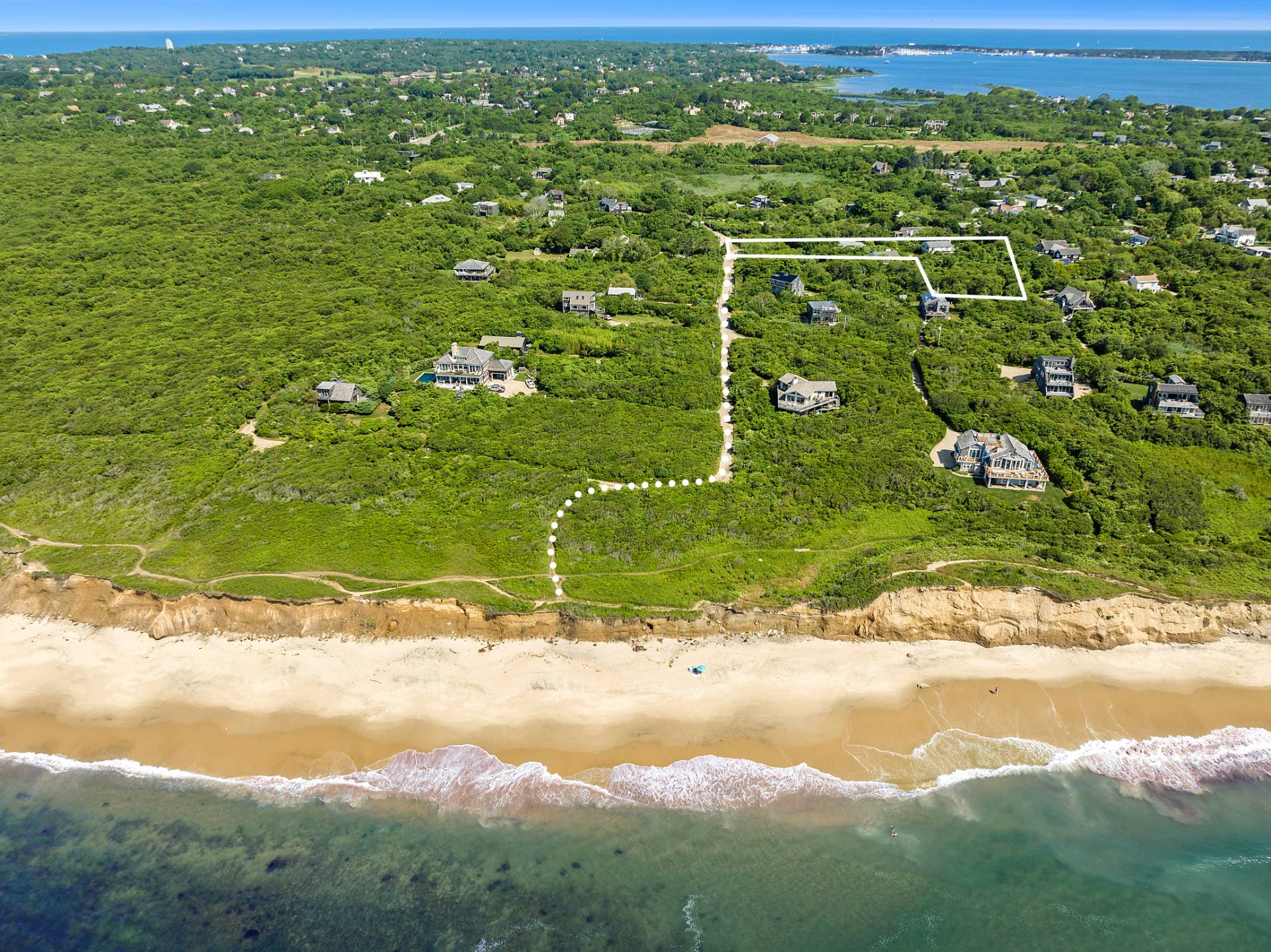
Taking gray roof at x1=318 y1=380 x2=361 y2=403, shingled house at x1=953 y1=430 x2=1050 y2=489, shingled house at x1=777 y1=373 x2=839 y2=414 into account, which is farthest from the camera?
gray roof at x1=318 y1=380 x2=361 y2=403

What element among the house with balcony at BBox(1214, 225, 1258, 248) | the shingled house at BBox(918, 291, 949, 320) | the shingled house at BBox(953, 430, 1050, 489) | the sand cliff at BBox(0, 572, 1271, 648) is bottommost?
the sand cliff at BBox(0, 572, 1271, 648)

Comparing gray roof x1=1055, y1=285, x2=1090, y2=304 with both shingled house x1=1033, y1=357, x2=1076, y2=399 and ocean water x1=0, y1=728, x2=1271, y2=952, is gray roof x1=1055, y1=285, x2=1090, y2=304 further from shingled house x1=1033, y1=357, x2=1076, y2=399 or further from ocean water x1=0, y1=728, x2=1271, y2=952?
ocean water x1=0, y1=728, x2=1271, y2=952

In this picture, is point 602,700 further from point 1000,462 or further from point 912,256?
point 912,256

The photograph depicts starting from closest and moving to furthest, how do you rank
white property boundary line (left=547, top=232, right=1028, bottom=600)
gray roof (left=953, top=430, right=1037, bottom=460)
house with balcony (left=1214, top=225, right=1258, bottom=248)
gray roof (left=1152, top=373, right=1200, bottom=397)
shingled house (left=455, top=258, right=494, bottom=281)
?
white property boundary line (left=547, top=232, right=1028, bottom=600)
gray roof (left=953, top=430, right=1037, bottom=460)
gray roof (left=1152, top=373, right=1200, bottom=397)
shingled house (left=455, top=258, right=494, bottom=281)
house with balcony (left=1214, top=225, right=1258, bottom=248)

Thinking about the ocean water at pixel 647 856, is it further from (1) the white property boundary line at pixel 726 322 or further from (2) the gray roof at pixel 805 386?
(2) the gray roof at pixel 805 386

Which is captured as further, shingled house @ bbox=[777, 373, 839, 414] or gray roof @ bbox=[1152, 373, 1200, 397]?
shingled house @ bbox=[777, 373, 839, 414]

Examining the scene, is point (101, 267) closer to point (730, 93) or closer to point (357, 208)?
point (357, 208)

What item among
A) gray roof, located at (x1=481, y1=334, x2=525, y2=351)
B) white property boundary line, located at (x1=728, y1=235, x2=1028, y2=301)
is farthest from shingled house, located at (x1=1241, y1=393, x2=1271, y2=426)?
gray roof, located at (x1=481, y1=334, x2=525, y2=351)

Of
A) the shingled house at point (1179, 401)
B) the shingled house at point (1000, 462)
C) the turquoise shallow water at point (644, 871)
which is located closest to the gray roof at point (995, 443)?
the shingled house at point (1000, 462)
